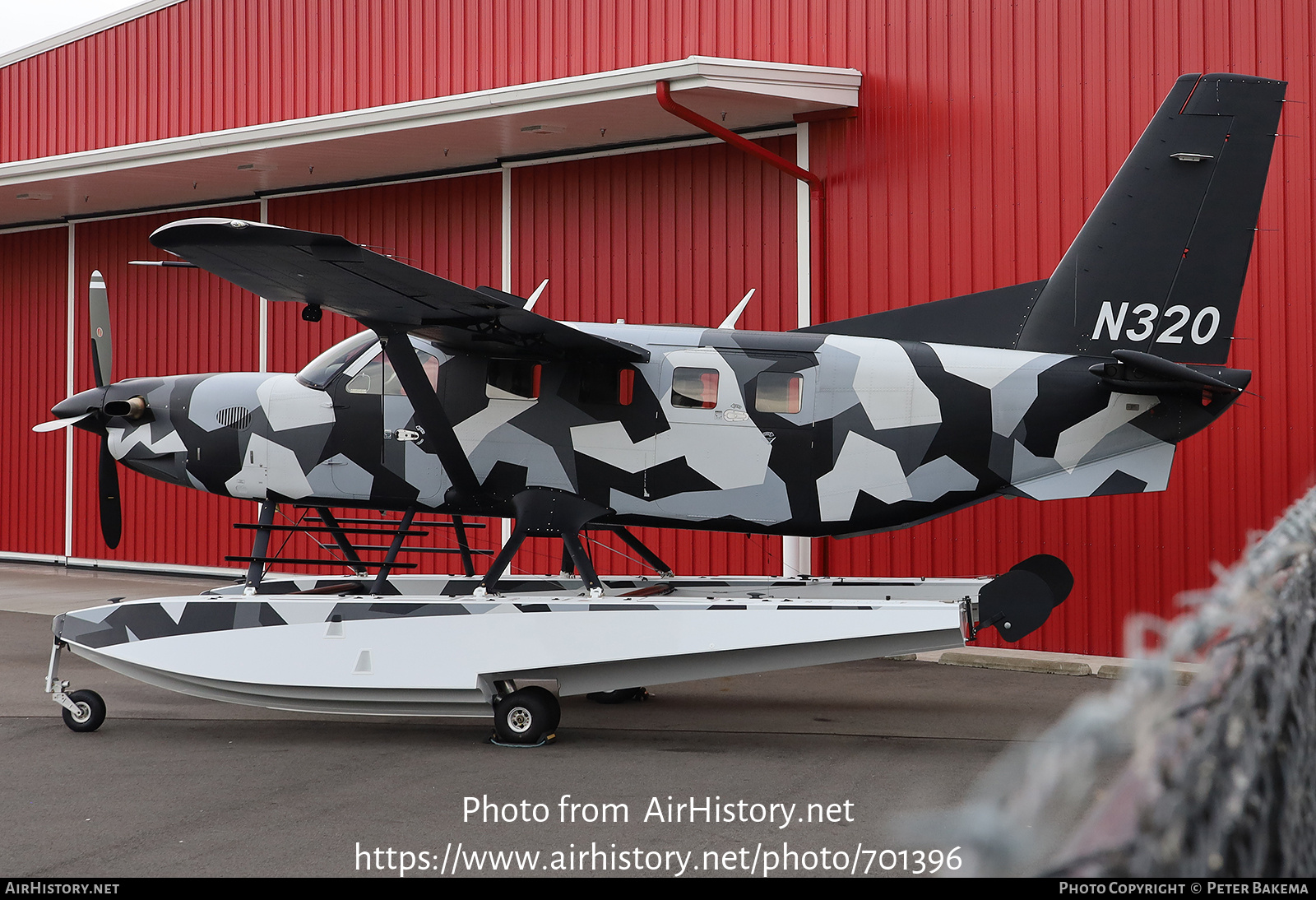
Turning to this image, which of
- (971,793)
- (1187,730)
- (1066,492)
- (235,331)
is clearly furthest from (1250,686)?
(235,331)

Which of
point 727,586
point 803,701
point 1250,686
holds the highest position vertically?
point 1250,686

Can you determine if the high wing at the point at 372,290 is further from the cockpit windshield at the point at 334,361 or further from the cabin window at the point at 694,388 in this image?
the cockpit windshield at the point at 334,361

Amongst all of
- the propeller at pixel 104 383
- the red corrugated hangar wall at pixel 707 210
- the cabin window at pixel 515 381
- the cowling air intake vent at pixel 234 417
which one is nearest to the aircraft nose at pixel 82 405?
the propeller at pixel 104 383

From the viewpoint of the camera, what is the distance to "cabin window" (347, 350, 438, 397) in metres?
8.03

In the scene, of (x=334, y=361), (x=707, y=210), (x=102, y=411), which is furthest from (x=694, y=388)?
(x=707, y=210)

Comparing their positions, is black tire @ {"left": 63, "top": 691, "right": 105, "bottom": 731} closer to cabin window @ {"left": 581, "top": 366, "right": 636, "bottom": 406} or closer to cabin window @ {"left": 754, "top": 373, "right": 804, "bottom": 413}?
cabin window @ {"left": 581, "top": 366, "right": 636, "bottom": 406}

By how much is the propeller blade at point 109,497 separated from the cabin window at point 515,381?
328cm

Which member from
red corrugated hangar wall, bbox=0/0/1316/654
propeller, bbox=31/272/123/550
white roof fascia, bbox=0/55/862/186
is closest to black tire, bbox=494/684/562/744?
propeller, bbox=31/272/123/550

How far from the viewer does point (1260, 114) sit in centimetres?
707

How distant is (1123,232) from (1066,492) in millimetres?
1839

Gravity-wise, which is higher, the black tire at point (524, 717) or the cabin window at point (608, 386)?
the cabin window at point (608, 386)

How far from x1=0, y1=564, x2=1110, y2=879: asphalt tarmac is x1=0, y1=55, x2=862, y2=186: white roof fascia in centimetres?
579

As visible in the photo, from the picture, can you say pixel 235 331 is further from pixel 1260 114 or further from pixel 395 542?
pixel 1260 114

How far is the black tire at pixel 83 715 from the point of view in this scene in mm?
7426
